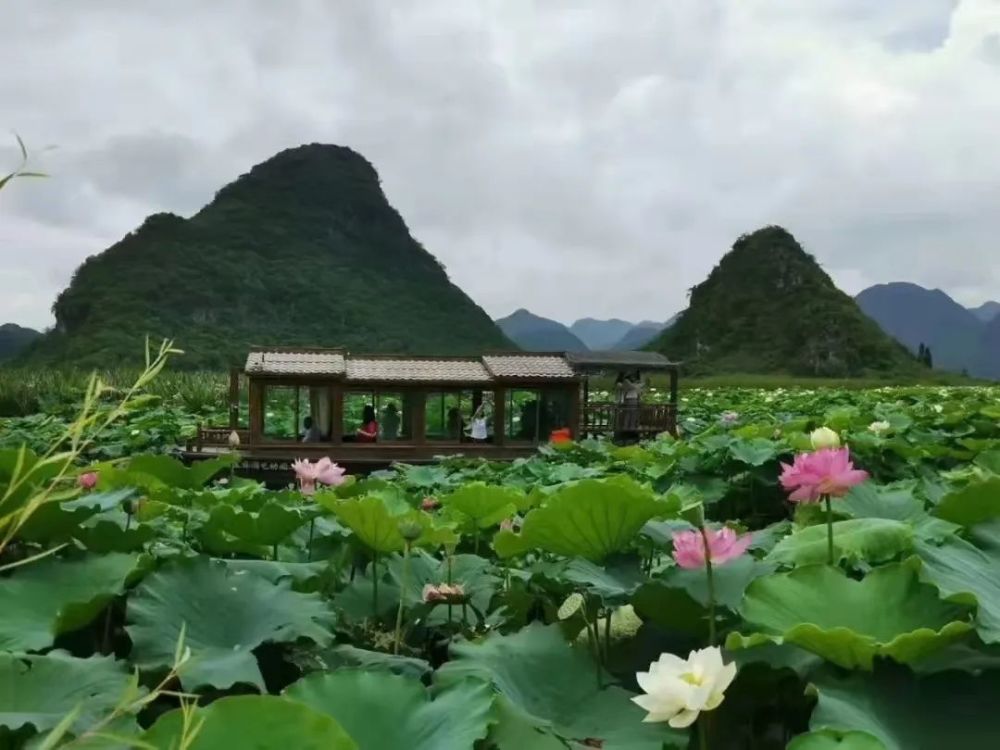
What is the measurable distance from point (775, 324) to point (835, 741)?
4984 cm

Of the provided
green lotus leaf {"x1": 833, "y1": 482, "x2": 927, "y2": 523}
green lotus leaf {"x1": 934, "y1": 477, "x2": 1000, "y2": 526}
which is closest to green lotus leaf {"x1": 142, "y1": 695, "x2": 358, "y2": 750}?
green lotus leaf {"x1": 934, "y1": 477, "x2": 1000, "y2": 526}

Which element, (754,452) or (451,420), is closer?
(754,452)

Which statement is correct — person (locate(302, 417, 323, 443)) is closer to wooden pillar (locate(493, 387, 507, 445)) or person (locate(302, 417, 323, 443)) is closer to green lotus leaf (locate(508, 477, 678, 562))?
wooden pillar (locate(493, 387, 507, 445))

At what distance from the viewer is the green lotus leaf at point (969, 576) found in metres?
0.93

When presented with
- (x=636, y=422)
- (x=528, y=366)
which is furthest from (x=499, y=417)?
(x=636, y=422)

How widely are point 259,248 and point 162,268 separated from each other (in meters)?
9.24

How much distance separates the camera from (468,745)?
2.59ft

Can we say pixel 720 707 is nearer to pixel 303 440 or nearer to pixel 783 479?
pixel 783 479

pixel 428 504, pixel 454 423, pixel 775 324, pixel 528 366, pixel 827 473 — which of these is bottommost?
pixel 454 423

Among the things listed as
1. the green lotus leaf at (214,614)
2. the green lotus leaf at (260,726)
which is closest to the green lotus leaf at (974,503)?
the green lotus leaf at (214,614)

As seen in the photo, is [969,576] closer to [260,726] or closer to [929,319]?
[260,726]

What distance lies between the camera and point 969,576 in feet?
3.47

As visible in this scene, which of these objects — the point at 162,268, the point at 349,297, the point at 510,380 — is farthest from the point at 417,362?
the point at 349,297

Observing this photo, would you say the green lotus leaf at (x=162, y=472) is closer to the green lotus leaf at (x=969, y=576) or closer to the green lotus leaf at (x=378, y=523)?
the green lotus leaf at (x=378, y=523)
